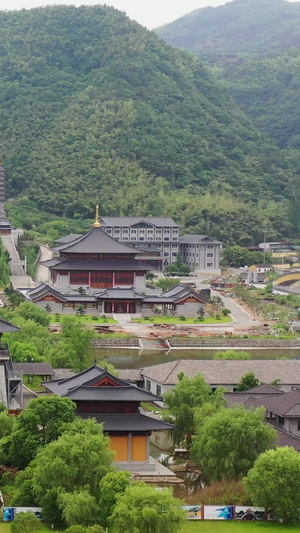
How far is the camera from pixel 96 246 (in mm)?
74625

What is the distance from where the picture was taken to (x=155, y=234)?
93438 mm

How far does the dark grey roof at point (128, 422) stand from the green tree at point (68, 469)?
9.94 feet

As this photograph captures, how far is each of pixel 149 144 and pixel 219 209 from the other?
17.4 m

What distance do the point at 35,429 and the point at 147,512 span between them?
6066mm

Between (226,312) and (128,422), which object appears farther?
(226,312)

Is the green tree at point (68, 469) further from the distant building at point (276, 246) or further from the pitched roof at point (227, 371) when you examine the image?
the distant building at point (276, 246)

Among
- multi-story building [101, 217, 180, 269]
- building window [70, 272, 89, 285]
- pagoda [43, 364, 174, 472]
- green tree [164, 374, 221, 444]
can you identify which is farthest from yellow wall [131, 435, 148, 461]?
multi-story building [101, 217, 180, 269]

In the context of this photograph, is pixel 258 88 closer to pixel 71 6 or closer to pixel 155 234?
pixel 71 6

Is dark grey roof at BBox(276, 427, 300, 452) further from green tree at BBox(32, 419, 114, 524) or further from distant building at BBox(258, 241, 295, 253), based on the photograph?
distant building at BBox(258, 241, 295, 253)

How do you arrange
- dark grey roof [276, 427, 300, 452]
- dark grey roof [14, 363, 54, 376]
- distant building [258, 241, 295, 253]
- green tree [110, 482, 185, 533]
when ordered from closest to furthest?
green tree [110, 482, 185, 533], dark grey roof [276, 427, 300, 452], dark grey roof [14, 363, 54, 376], distant building [258, 241, 295, 253]

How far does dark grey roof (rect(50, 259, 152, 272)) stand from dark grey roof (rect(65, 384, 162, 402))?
43389mm

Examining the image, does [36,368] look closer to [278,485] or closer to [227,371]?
[227,371]

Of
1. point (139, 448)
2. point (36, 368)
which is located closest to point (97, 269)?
point (36, 368)

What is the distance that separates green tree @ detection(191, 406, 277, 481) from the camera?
27.6 meters
